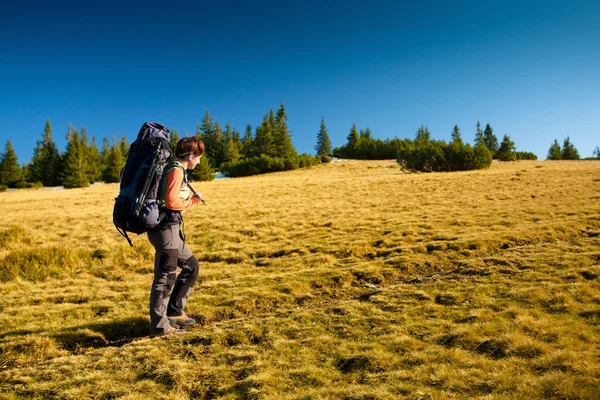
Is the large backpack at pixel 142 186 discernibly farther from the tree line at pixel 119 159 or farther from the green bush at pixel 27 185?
the green bush at pixel 27 185

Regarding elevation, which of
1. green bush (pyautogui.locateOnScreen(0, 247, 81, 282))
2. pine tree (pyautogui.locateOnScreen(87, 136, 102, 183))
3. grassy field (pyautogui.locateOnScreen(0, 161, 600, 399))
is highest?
pine tree (pyautogui.locateOnScreen(87, 136, 102, 183))

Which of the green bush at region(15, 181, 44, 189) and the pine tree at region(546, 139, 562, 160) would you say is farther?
the pine tree at region(546, 139, 562, 160)

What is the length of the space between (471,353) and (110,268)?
885 cm

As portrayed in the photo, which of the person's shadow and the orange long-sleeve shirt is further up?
the orange long-sleeve shirt

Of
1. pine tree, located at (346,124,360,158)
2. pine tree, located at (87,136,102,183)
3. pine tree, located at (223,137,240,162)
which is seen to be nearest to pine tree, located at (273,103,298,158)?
pine tree, located at (223,137,240,162)

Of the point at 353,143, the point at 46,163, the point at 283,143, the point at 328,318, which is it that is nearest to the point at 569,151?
the point at 353,143

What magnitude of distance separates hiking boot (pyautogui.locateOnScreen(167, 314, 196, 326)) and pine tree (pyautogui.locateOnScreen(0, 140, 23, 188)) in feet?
288

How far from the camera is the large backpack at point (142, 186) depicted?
408 cm

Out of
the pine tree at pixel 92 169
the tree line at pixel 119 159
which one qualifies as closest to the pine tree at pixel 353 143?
the tree line at pixel 119 159

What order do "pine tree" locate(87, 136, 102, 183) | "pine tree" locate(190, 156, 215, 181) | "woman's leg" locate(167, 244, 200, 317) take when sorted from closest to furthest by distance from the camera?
"woman's leg" locate(167, 244, 200, 317) → "pine tree" locate(190, 156, 215, 181) → "pine tree" locate(87, 136, 102, 183)

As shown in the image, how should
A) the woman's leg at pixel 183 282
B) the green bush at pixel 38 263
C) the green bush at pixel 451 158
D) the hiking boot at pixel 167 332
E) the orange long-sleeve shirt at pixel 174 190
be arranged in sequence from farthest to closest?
1. the green bush at pixel 451 158
2. the green bush at pixel 38 263
3. the woman's leg at pixel 183 282
4. the hiking boot at pixel 167 332
5. the orange long-sleeve shirt at pixel 174 190

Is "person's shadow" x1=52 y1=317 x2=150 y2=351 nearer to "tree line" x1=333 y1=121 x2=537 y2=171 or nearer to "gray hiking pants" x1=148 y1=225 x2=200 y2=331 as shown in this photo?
"gray hiking pants" x1=148 y1=225 x2=200 y2=331

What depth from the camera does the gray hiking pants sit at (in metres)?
4.56

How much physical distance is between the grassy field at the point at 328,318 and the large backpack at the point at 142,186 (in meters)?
1.79
